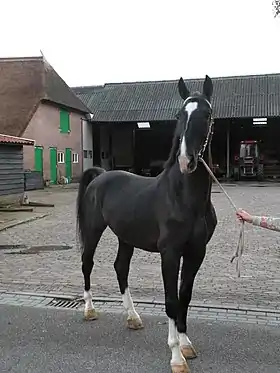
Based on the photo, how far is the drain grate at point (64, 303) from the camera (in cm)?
532

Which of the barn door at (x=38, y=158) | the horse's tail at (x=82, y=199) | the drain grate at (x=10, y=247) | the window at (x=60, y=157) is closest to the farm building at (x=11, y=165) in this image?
the drain grate at (x=10, y=247)

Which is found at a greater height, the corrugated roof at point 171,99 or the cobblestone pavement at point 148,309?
the corrugated roof at point 171,99

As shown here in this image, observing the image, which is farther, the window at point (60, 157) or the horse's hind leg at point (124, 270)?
the window at point (60, 157)

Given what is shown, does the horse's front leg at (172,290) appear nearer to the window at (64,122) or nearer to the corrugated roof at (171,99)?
the window at (64,122)

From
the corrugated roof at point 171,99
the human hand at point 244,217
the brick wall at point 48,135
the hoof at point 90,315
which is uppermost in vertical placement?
the corrugated roof at point 171,99

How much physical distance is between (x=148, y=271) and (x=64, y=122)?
91.5 feet

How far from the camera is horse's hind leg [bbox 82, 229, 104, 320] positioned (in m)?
4.86

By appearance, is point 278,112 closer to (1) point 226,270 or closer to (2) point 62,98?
(2) point 62,98

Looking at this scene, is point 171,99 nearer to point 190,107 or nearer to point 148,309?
point 148,309

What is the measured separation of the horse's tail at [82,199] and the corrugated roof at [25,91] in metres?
24.2

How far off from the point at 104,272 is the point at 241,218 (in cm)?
355

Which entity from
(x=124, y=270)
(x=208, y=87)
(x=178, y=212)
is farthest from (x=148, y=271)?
(x=208, y=87)

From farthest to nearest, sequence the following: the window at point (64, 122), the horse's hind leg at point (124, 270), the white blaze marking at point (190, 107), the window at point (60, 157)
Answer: the window at point (64, 122) < the window at point (60, 157) < the horse's hind leg at point (124, 270) < the white blaze marking at point (190, 107)

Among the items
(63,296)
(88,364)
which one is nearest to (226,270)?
(63,296)
